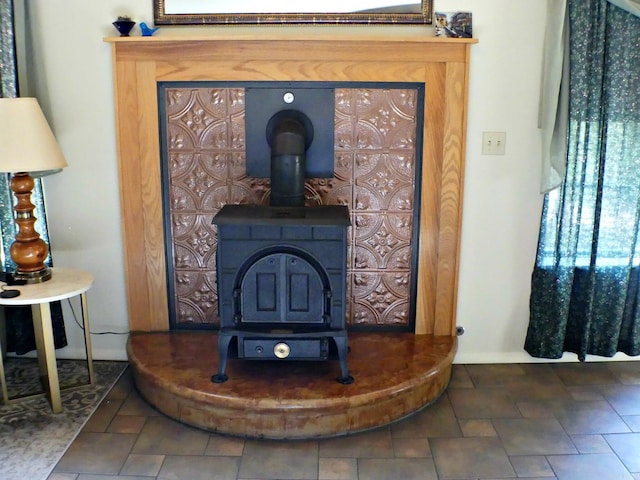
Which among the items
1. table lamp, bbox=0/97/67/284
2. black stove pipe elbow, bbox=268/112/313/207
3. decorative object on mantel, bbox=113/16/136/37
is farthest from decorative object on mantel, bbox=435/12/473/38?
table lamp, bbox=0/97/67/284

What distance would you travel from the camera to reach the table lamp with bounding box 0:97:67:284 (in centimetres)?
242

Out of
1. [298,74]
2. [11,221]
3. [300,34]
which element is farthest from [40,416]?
[300,34]

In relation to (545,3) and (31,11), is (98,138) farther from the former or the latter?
(545,3)

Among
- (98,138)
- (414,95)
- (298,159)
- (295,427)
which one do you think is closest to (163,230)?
(98,138)

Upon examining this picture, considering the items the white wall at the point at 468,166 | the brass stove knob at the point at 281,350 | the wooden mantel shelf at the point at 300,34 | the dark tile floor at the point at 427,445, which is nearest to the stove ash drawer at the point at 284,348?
the brass stove knob at the point at 281,350

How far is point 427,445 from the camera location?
2412 millimetres

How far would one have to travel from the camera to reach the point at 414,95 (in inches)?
109

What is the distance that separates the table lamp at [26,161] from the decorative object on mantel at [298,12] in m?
0.71

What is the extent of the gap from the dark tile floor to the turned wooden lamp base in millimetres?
643

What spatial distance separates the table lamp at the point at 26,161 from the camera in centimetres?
242

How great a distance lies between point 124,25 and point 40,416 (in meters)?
1.68

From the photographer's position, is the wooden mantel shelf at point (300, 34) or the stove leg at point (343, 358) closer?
the stove leg at point (343, 358)

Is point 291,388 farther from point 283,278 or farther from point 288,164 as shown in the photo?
point 288,164

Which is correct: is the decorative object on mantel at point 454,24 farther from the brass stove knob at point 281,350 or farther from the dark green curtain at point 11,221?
the dark green curtain at point 11,221
